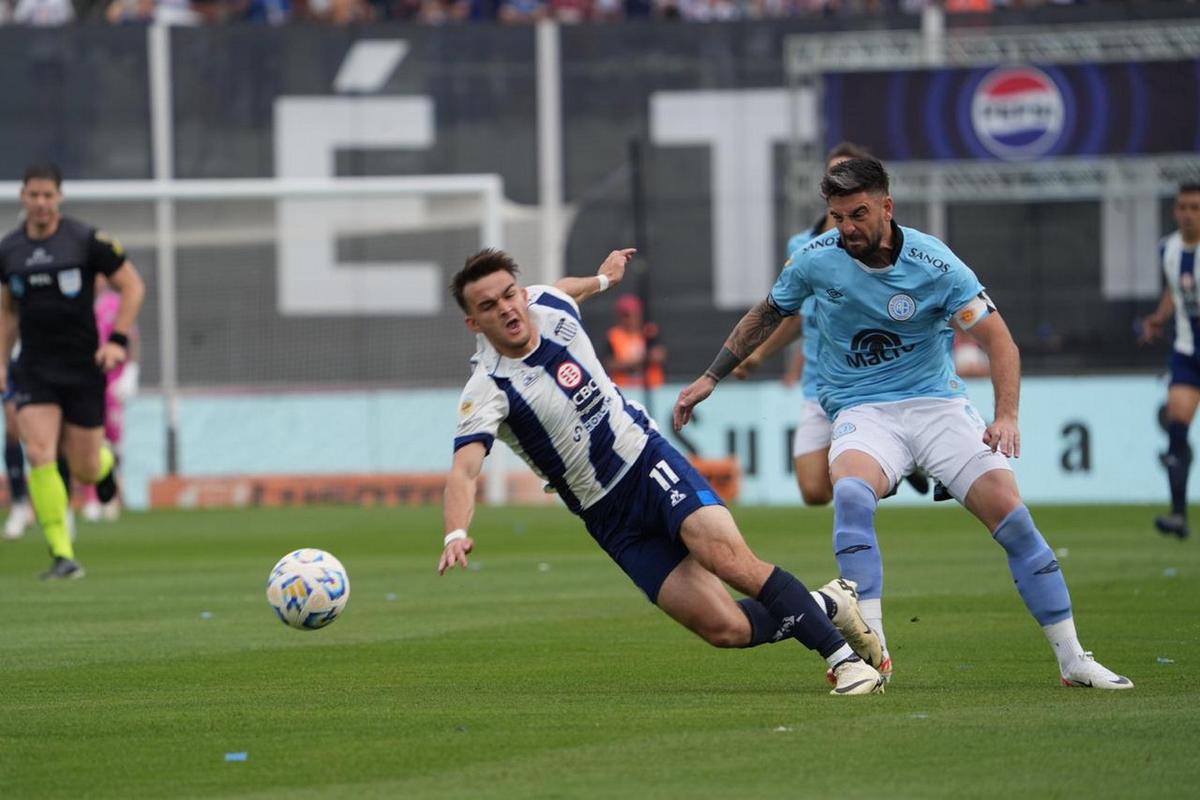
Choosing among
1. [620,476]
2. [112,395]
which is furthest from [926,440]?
[112,395]

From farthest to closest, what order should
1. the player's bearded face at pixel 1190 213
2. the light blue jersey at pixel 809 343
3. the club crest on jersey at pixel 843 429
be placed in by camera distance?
the player's bearded face at pixel 1190 213, the light blue jersey at pixel 809 343, the club crest on jersey at pixel 843 429

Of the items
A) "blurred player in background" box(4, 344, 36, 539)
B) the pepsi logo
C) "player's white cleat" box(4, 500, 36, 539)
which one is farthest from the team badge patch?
the pepsi logo

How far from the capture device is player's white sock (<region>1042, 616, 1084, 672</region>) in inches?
310

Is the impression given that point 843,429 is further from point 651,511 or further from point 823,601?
point 651,511

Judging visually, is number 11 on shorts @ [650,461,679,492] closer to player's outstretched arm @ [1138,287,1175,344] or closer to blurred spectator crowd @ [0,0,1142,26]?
player's outstretched arm @ [1138,287,1175,344]

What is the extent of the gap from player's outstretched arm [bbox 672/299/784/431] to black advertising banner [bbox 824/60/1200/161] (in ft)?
52.7

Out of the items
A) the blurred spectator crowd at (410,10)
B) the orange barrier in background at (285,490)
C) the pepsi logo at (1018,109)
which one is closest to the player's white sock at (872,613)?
the orange barrier in background at (285,490)

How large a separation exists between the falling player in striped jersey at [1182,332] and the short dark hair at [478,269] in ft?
30.5

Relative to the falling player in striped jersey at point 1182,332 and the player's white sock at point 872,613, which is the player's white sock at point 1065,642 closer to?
the player's white sock at point 872,613

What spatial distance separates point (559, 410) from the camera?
7.77 m

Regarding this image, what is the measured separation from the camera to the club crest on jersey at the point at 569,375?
7.76 meters

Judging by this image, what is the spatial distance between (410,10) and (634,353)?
6877 mm

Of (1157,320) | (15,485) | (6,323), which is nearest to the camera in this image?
(6,323)

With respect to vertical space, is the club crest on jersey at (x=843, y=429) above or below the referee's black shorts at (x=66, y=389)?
above
